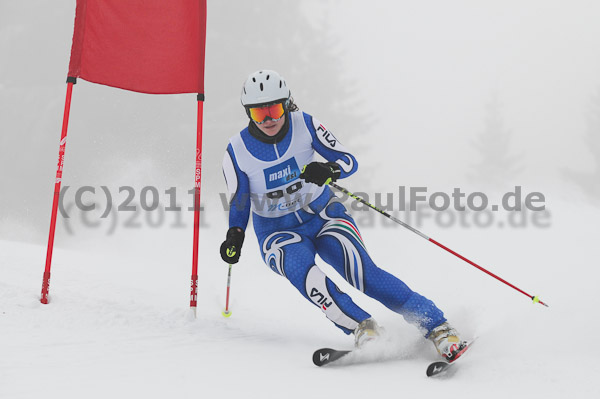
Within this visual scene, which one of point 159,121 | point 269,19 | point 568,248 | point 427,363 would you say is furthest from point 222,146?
point 427,363

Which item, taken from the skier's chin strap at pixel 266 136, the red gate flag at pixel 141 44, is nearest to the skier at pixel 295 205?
the skier's chin strap at pixel 266 136

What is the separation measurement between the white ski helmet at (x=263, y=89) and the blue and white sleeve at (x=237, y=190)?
1.42ft

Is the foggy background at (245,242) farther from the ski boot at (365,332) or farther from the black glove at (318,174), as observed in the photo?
the black glove at (318,174)

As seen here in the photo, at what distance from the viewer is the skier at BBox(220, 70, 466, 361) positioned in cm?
336

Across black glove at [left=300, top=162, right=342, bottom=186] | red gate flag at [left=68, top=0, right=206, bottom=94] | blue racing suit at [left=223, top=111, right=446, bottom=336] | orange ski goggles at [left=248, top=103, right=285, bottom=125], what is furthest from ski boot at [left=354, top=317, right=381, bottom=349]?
red gate flag at [left=68, top=0, right=206, bottom=94]

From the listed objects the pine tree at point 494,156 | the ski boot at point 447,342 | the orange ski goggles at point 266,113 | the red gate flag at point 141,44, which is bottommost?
the ski boot at point 447,342

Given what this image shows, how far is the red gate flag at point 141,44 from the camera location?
4293mm

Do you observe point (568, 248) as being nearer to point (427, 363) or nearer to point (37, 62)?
point (427, 363)

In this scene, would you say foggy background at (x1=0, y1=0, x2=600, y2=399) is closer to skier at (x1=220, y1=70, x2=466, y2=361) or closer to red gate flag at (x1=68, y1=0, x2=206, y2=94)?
skier at (x1=220, y1=70, x2=466, y2=361)

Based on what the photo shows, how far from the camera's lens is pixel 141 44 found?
177 inches

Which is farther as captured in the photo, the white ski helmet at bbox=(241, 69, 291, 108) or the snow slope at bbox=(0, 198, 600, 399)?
the white ski helmet at bbox=(241, 69, 291, 108)

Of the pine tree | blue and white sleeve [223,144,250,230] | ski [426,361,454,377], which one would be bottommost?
ski [426,361,454,377]

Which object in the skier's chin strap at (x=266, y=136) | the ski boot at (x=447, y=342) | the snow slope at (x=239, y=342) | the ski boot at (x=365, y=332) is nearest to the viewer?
the snow slope at (x=239, y=342)

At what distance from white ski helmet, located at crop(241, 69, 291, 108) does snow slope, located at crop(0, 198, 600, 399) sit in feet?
5.58
